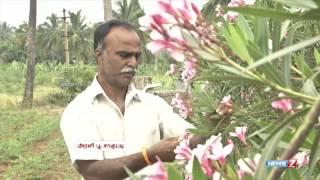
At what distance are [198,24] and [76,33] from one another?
Answer: 3303 centimetres

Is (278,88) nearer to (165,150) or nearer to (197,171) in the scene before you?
(197,171)

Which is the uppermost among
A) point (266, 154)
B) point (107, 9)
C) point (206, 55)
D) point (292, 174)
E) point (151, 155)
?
point (107, 9)

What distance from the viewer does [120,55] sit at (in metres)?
1.85

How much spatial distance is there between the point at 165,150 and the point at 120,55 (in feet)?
1.21

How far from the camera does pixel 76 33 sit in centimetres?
3325

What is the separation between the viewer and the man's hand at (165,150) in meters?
1.68

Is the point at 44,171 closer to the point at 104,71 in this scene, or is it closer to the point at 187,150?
the point at 104,71

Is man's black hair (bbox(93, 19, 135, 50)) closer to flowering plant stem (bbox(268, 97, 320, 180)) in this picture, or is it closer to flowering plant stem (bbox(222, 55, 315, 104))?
flowering plant stem (bbox(222, 55, 315, 104))

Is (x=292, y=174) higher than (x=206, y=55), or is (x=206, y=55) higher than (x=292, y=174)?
(x=206, y=55)

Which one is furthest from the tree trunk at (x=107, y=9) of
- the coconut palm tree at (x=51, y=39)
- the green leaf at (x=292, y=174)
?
the coconut palm tree at (x=51, y=39)

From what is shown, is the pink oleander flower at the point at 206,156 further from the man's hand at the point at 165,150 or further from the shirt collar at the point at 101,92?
the shirt collar at the point at 101,92

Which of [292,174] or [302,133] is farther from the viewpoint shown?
[292,174]

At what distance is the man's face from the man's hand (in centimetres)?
28

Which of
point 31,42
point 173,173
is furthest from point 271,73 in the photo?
point 31,42
